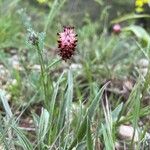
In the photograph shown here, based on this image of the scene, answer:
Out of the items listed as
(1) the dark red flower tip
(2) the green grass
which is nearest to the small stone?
(2) the green grass

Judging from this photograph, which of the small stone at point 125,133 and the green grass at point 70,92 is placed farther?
the small stone at point 125,133

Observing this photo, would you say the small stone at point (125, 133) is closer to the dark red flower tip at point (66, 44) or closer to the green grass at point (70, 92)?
the green grass at point (70, 92)

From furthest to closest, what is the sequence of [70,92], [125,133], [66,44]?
[125,133], [70,92], [66,44]

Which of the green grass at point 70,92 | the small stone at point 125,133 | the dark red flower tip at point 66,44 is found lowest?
the small stone at point 125,133

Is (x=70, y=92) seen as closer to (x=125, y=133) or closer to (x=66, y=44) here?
(x=66, y=44)

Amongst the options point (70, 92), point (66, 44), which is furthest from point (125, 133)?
point (66, 44)

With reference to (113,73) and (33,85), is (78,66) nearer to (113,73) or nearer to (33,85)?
(113,73)

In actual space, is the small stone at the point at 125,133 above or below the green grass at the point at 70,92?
below

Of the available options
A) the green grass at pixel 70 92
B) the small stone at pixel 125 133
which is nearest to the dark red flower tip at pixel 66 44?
the green grass at pixel 70 92

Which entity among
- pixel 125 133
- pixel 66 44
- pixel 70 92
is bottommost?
pixel 125 133
